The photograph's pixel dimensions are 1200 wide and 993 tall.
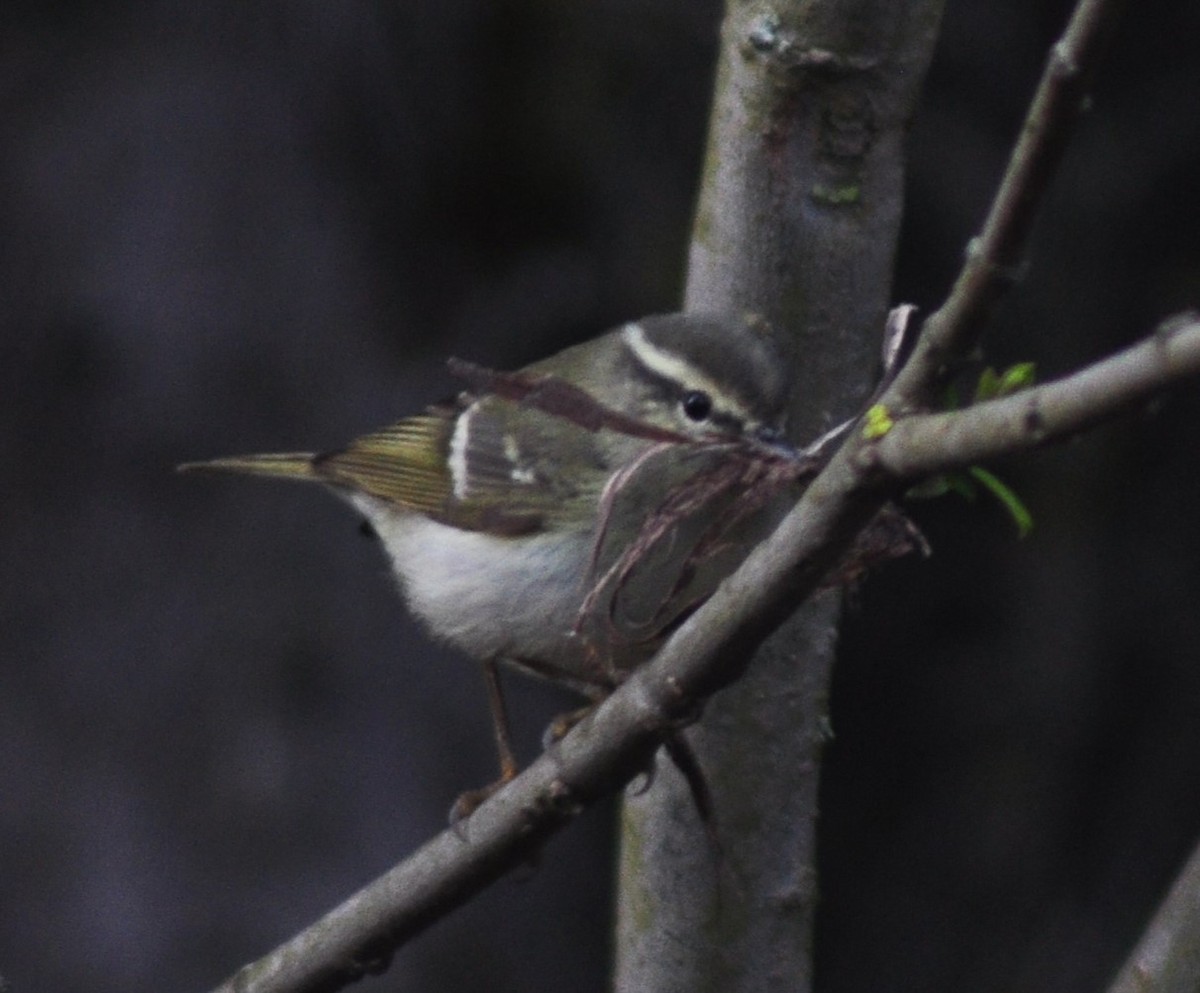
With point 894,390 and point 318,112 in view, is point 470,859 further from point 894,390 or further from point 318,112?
point 318,112

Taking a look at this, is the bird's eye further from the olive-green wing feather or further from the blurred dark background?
the blurred dark background

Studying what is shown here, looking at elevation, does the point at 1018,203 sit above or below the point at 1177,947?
above

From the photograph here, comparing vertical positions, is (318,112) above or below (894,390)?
below

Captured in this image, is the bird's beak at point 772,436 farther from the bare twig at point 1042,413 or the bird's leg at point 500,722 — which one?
the bare twig at point 1042,413

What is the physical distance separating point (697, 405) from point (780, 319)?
23cm

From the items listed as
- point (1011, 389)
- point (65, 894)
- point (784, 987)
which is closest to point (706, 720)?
point (784, 987)

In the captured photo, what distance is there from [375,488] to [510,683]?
40.3 inches

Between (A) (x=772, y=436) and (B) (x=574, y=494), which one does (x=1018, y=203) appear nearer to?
(A) (x=772, y=436)

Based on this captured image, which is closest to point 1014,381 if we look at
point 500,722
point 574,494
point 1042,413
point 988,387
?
point 988,387

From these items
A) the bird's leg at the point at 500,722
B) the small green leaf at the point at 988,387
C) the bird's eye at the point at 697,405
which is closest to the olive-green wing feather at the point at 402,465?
the bird's leg at the point at 500,722

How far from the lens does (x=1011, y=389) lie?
1464 millimetres

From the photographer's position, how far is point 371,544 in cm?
391

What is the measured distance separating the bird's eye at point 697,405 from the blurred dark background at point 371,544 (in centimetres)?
118

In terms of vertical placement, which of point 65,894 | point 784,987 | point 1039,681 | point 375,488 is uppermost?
point 375,488
